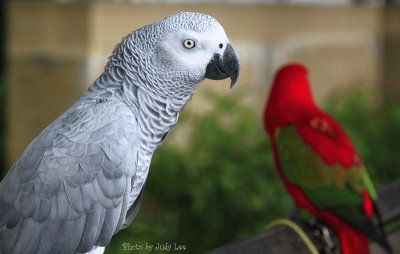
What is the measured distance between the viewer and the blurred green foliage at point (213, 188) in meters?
2.28

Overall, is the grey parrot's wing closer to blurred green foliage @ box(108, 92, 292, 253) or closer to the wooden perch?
the wooden perch

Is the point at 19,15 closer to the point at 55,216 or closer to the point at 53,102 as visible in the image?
the point at 53,102

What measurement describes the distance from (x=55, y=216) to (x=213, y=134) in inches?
53.7

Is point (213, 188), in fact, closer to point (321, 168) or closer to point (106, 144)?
point (321, 168)

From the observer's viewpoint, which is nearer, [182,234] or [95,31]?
[182,234]

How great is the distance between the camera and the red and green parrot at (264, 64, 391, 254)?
1.60m

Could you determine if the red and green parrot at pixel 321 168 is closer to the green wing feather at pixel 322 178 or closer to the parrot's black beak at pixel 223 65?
the green wing feather at pixel 322 178

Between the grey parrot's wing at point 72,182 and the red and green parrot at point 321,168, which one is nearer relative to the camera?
the grey parrot's wing at point 72,182

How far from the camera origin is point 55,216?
43.3 inches

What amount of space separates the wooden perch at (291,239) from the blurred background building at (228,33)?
67cm

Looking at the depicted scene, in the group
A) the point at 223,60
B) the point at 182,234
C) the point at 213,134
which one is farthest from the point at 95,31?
the point at 223,60

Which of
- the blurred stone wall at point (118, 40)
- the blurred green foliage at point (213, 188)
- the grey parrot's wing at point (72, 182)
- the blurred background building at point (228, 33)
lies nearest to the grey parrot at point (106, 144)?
the grey parrot's wing at point (72, 182)

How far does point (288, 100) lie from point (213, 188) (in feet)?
2.01

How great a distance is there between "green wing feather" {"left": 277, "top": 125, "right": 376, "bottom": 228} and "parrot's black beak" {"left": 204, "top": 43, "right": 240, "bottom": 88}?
60 centimetres
